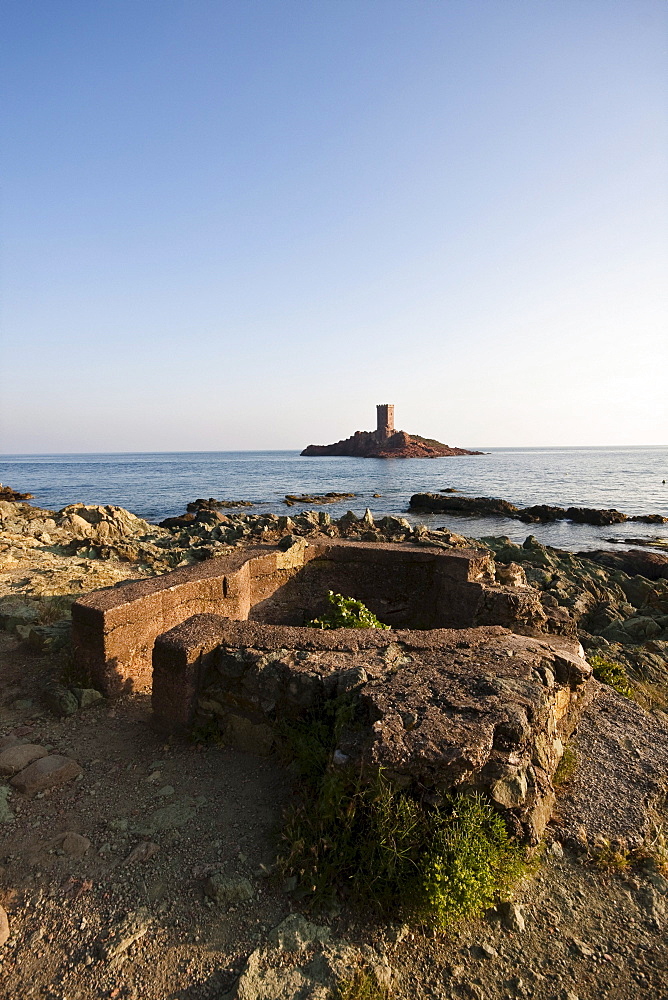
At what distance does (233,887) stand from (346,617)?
3456 mm

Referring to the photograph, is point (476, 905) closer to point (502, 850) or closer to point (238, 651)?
point (502, 850)

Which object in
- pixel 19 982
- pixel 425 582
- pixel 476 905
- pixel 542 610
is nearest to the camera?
pixel 19 982

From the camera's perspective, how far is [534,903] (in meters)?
3.33

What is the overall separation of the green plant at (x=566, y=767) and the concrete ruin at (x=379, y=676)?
0.15m

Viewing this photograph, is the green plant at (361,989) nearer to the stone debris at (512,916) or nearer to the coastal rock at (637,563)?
the stone debris at (512,916)

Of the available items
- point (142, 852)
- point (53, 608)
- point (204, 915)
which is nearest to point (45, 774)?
point (142, 852)

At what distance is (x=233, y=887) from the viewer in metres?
3.29

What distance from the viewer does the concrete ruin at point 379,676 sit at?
3643 mm

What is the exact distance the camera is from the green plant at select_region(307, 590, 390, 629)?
6434 millimetres

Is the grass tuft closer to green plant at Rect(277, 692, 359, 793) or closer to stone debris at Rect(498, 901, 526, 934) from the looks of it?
stone debris at Rect(498, 901, 526, 934)

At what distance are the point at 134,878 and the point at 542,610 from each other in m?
5.26

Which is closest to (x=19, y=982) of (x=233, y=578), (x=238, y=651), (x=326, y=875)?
Answer: (x=326, y=875)

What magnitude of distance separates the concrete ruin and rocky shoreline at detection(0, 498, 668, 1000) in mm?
353

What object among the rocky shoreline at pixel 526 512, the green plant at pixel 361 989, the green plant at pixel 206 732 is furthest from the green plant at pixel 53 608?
the rocky shoreline at pixel 526 512
